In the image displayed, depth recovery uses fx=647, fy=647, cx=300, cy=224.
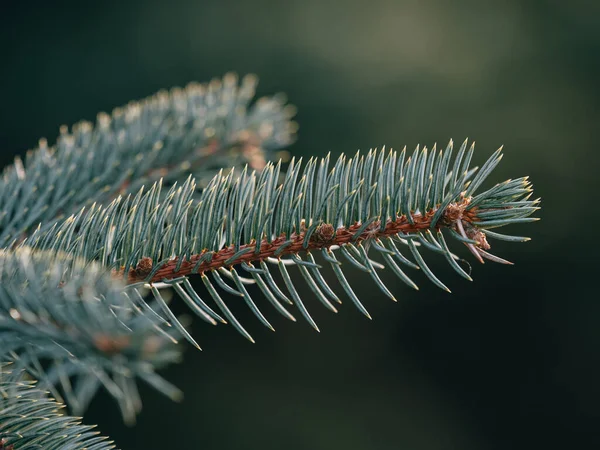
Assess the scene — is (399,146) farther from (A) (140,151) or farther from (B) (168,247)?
(B) (168,247)

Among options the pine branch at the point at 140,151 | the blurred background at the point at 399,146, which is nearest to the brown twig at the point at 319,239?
the pine branch at the point at 140,151

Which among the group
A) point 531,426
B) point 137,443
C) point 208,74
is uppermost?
point 208,74

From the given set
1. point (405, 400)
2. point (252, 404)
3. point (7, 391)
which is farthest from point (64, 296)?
point (405, 400)

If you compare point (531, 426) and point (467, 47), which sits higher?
point (467, 47)

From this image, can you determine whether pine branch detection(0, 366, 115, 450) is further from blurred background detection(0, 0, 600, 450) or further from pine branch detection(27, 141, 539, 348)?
blurred background detection(0, 0, 600, 450)

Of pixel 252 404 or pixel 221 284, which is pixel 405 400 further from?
pixel 221 284

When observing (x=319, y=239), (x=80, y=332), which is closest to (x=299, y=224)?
(x=319, y=239)

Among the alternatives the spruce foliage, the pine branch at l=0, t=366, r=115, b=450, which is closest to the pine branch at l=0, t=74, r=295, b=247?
the spruce foliage

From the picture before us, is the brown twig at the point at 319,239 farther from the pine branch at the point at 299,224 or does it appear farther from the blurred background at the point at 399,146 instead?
the blurred background at the point at 399,146
